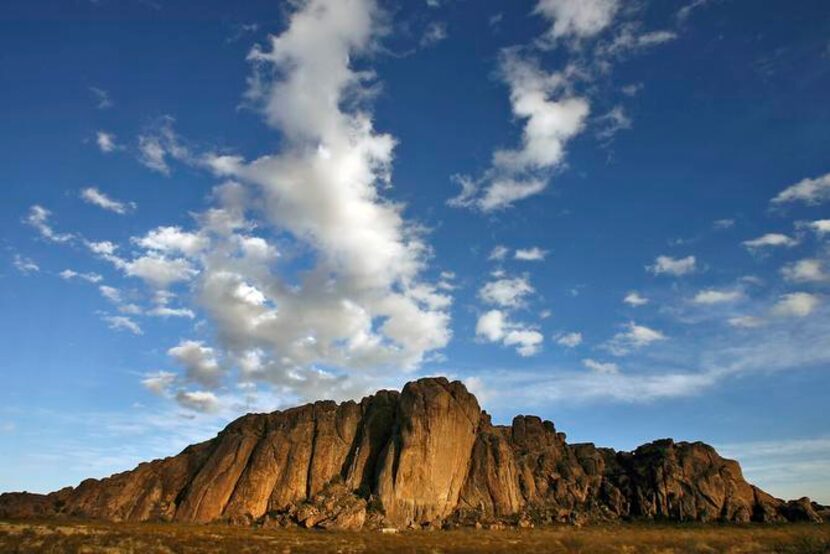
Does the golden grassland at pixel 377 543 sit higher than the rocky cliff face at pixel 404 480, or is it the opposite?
the rocky cliff face at pixel 404 480

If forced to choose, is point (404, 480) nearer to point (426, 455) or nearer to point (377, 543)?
point (426, 455)

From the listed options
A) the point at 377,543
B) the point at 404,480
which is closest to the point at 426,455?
the point at 404,480

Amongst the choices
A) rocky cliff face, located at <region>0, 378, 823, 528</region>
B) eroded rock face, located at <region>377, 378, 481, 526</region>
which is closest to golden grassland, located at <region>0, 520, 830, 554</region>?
eroded rock face, located at <region>377, 378, 481, 526</region>

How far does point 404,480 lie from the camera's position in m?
103

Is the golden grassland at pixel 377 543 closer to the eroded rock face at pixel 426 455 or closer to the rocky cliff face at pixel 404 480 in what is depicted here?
the eroded rock face at pixel 426 455

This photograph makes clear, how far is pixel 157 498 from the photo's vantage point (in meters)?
106

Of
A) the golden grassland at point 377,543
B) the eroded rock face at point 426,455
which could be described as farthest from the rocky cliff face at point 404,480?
the golden grassland at point 377,543

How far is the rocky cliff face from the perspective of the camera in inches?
3971

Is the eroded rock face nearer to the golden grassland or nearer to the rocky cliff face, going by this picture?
the rocky cliff face

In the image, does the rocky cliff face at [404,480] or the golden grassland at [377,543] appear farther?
the rocky cliff face at [404,480]

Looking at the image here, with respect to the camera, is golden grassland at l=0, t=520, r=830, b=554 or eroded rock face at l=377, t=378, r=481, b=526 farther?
eroded rock face at l=377, t=378, r=481, b=526

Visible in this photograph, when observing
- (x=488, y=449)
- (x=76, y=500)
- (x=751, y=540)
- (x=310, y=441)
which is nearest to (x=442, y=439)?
(x=488, y=449)

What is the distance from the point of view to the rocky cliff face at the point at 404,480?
101 metres

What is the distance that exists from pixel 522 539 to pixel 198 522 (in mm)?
57008
